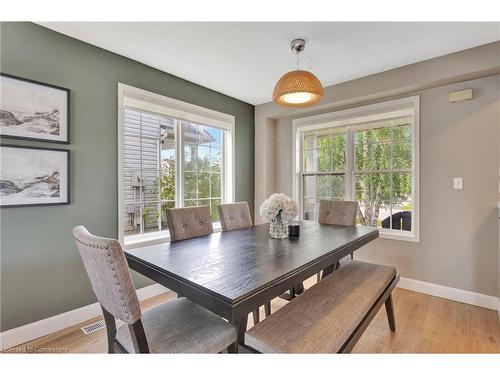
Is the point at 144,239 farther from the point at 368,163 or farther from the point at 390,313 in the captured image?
the point at 368,163

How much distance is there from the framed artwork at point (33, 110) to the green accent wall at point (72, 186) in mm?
59

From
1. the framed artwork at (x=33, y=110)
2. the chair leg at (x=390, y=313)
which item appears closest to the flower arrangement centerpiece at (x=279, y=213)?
the chair leg at (x=390, y=313)

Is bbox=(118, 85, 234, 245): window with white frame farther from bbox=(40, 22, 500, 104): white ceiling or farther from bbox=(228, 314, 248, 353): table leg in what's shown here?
bbox=(228, 314, 248, 353): table leg

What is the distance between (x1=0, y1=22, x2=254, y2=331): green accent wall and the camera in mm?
1880

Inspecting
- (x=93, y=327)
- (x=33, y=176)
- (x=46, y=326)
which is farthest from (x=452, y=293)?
(x=33, y=176)

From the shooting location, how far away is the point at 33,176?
1.94 meters

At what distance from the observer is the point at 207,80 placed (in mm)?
3062

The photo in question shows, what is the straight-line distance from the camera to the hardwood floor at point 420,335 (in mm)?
1842

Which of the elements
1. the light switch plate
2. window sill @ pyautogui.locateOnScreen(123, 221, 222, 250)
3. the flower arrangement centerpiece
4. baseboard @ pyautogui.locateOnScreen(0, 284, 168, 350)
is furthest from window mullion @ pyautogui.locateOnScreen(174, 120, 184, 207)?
the light switch plate

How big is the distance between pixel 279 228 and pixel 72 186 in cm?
180

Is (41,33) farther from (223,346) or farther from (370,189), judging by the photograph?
(370,189)

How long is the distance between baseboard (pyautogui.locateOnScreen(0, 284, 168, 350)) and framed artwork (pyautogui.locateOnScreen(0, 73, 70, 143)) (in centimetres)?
144

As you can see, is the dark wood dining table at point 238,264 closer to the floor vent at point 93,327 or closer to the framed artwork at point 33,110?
the floor vent at point 93,327

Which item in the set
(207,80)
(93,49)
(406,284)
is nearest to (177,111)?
(207,80)
